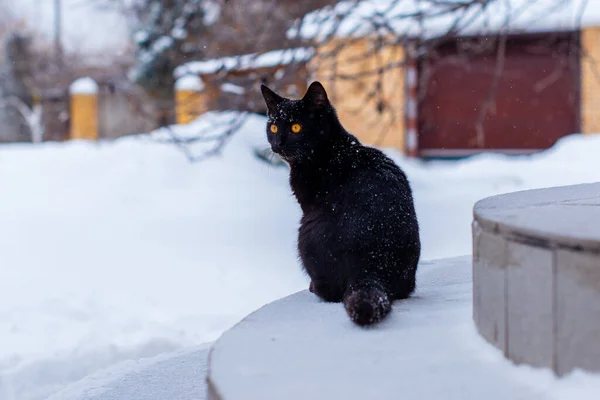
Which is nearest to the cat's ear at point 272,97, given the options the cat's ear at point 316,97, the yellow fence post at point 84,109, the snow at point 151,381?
the cat's ear at point 316,97

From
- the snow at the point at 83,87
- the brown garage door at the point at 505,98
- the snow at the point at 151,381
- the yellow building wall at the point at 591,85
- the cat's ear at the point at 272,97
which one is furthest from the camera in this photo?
the snow at the point at 83,87

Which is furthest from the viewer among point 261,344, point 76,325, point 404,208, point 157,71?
point 157,71

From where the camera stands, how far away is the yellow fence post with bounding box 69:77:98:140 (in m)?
17.5

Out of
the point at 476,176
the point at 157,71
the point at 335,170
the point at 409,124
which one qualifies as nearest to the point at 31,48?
the point at 157,71

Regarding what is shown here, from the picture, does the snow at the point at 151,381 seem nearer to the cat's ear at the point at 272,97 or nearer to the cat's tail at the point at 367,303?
the cat's tail at the point at 367,303

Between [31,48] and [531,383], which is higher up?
[31,48]

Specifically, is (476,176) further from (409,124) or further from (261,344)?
(261,344)

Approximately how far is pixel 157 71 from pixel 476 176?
8.27 metres

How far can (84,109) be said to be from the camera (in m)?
17.7

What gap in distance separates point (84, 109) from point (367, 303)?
16924mm

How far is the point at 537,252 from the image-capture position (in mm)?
1643

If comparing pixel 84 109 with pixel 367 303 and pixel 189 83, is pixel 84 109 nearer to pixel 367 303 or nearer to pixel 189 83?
pixel 189 83

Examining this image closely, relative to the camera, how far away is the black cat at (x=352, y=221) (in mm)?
2381

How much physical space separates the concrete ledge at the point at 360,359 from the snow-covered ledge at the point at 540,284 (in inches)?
2.7
